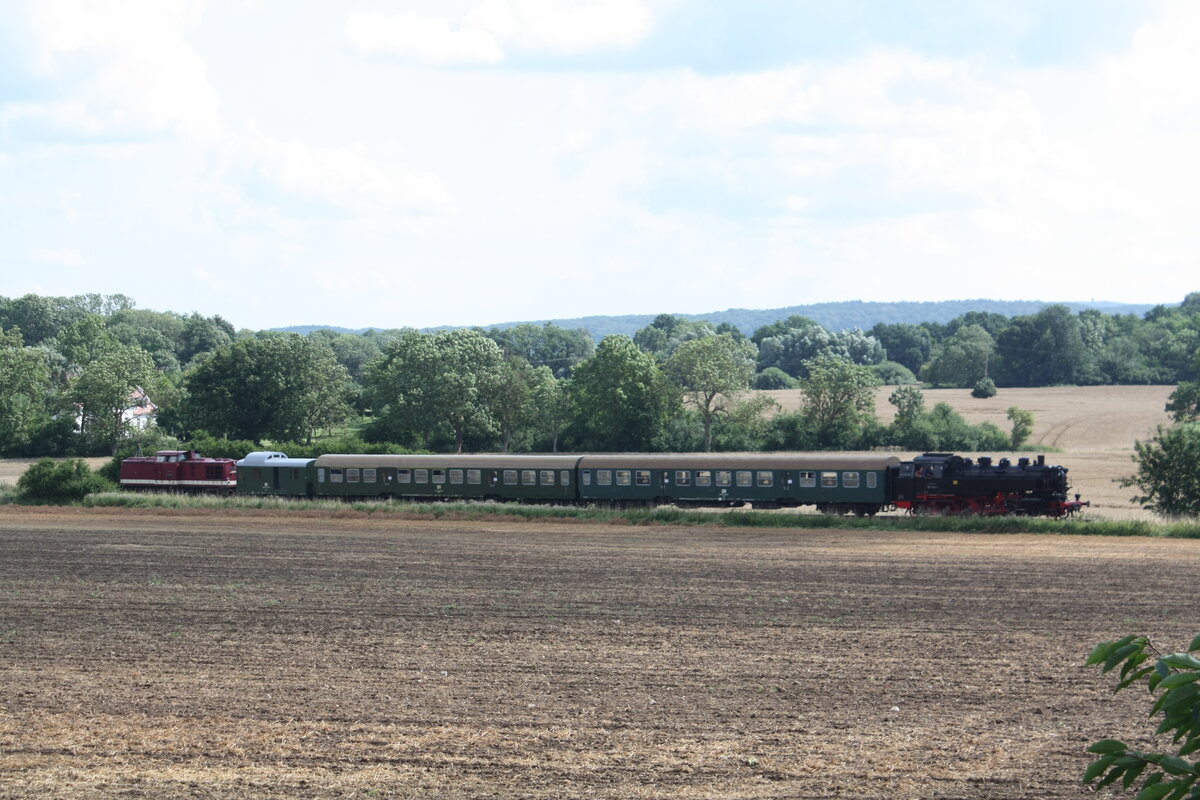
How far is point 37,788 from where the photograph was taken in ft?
48.0

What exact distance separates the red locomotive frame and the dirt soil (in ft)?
73.4

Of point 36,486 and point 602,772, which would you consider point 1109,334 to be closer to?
point 36,486

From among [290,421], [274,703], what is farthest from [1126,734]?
[290,421]

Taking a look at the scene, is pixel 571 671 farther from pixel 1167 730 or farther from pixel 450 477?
pixel 450 477

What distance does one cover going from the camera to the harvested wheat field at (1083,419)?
8219 centimetres

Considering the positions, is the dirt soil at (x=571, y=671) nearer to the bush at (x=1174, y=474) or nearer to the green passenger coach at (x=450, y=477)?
the bush at (x=1174, y=474)

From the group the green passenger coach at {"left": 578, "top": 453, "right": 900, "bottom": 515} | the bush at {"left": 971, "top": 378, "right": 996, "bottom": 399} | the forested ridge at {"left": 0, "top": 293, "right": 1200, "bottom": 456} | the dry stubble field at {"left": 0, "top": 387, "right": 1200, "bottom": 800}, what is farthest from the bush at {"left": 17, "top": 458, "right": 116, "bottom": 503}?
the bush at {"left": 971, "top": 378, "right": 996, "bottom": 399}

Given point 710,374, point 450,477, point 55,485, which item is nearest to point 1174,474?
point 450,477

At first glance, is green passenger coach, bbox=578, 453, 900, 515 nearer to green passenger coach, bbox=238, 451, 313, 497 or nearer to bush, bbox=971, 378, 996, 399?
green passenger coach, bbox=238, 451, 313, 497

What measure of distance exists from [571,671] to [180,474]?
1764 inches

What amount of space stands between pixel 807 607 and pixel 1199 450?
30819 millimetres

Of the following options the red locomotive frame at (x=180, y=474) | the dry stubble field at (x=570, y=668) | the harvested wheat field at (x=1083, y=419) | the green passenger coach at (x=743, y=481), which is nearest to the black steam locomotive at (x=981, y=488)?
the green passenger coach at (x=743, y=481)

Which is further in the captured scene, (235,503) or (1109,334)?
(1109,334)

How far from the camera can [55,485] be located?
5675 centimetres
